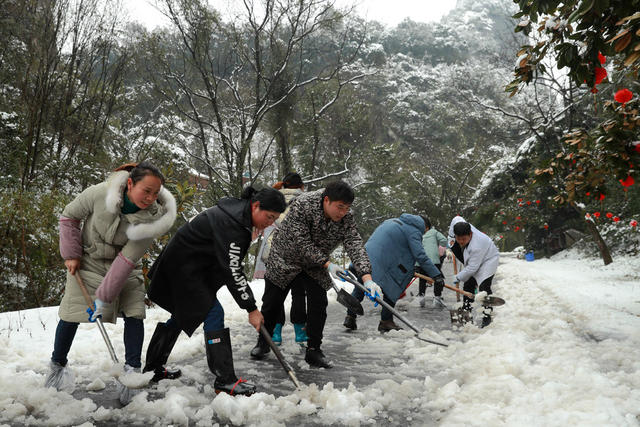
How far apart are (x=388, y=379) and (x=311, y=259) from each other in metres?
1.24

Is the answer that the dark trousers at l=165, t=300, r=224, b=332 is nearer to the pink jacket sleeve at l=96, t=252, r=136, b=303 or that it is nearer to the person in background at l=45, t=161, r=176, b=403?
the person in background at l=45, t=161, r=176, b=403

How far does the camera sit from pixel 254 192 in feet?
11.4

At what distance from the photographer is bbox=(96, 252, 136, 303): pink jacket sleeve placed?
3.20 metres

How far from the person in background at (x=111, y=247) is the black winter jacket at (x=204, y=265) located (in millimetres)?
179

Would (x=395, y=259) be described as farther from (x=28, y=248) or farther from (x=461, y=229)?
(x=28, y=248)

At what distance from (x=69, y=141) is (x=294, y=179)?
7.23 meters

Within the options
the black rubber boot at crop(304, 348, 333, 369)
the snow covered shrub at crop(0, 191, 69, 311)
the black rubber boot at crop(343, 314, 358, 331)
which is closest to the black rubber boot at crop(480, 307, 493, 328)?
the black rubber boot at crop(343, 314, 358, 331)

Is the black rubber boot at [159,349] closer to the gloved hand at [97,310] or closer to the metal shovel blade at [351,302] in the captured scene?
the gloved hand at [97,310]

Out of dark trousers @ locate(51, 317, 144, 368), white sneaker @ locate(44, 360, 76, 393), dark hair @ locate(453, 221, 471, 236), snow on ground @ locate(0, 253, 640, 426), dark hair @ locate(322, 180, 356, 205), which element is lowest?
snow on ground @ locate(0, 253, 640, 426)

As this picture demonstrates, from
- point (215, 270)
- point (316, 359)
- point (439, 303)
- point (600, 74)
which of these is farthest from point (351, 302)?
point (439, 303)

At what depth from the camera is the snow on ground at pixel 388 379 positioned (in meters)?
2.94

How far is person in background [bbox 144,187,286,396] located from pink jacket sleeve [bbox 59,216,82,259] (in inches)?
22.1

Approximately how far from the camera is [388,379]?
3822mm

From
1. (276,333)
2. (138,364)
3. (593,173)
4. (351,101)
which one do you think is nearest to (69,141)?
(276,333)
